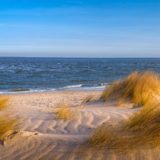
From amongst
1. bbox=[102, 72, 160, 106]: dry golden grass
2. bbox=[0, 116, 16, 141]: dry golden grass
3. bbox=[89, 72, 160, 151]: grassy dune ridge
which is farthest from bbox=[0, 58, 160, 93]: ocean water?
bbox=[0, 116, 16, 141]: dry golden grass

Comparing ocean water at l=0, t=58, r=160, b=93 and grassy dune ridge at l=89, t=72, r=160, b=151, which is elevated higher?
grassy dune ridge at l=89, t=72, r=160, b=151

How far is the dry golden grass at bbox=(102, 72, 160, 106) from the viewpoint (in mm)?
9816

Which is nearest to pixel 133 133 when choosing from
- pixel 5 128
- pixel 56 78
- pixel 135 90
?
pixel 5 128

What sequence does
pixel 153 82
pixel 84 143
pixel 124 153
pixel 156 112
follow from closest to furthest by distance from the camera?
pixel 124 153 < pixel 84 143 < pixel 156 112 < pixel 153 82

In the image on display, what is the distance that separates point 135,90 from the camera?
10.1 m

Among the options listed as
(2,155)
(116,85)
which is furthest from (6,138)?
(116,85)

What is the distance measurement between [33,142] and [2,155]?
47 cm

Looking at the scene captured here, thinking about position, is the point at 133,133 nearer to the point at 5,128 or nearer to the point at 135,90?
the point at 5,128

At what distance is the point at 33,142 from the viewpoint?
5.06 meters

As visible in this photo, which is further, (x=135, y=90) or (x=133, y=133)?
(x=135, y=90)

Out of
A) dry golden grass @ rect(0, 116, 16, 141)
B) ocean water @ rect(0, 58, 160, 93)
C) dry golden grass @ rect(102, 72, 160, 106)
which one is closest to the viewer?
dry golden grass @ rect(0, 116, 16, 141)

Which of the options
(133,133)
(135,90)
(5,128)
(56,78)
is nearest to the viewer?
(133,133)

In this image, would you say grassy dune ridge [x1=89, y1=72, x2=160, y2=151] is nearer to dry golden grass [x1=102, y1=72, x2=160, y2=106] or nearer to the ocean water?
dry golden grass [x1=102, y1=72, x2=160, y2=106]

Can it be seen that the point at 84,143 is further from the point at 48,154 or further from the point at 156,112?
the point at 156,112
